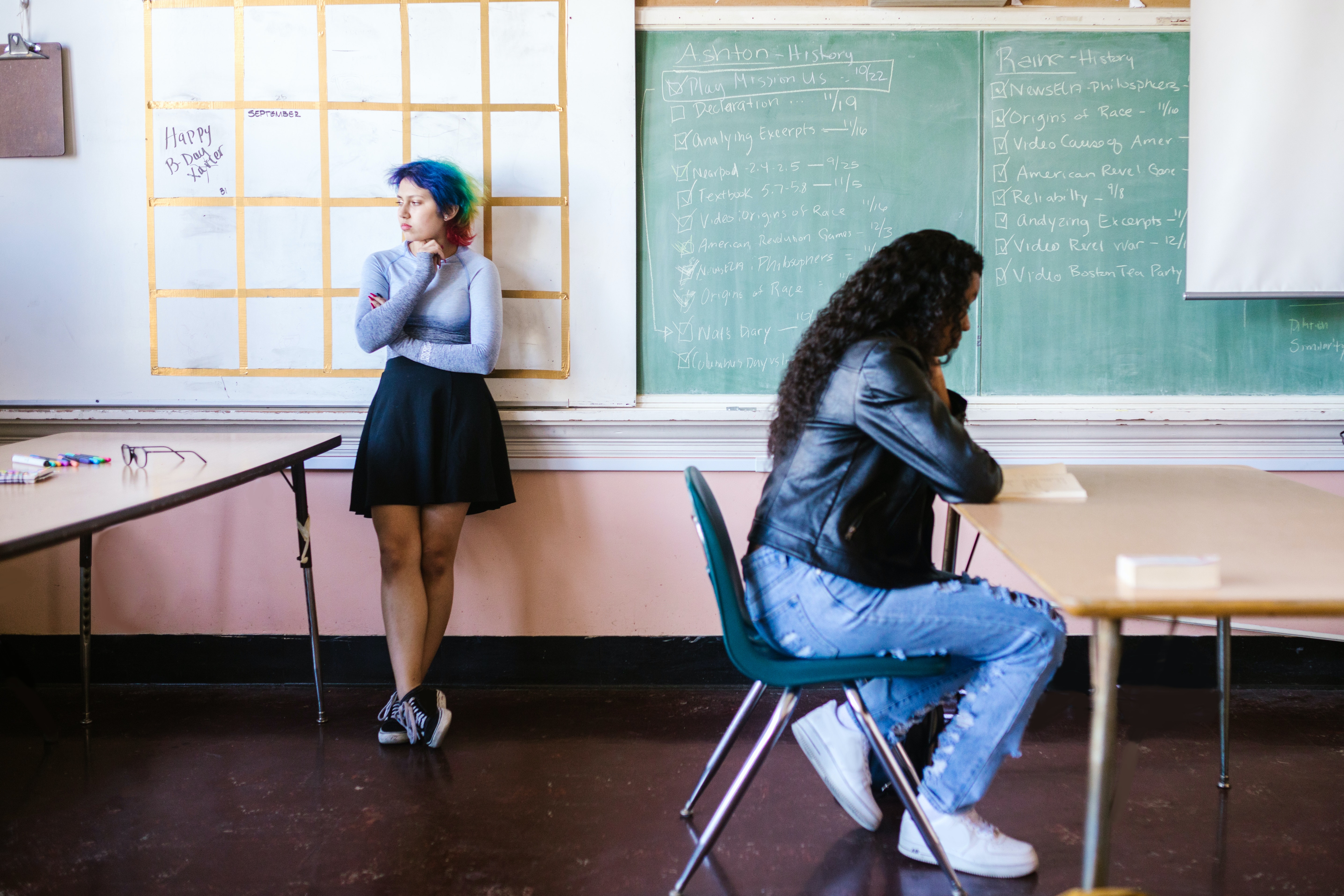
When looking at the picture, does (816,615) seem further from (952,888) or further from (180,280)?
(180,280)

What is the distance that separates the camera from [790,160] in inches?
109

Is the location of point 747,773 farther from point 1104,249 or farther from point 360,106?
point 360,106

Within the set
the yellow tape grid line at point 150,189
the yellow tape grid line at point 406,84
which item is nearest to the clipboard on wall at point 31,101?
the yellow tape grid line at point 150,189

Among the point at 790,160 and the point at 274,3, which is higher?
the point at 274,3

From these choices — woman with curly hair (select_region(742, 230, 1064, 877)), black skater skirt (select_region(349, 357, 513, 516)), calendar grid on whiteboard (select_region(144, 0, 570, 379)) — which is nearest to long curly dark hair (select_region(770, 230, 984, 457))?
woman with curly hair (select_region(742, 230, 1064, 877))

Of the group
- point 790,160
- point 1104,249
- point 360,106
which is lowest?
point 1104,249

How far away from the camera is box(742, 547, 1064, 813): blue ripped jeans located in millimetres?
1721

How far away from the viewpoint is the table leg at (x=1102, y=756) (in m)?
1.26

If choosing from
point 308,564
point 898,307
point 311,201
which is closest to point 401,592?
point 308,564

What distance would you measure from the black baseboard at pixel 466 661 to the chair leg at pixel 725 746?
78 cm

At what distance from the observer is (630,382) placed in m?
2.82

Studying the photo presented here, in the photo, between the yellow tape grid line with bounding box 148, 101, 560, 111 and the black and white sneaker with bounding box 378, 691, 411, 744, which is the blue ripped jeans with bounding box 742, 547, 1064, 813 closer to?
the black and white sneaker with bounding box 378, 691, 411, 744

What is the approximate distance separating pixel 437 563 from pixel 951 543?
138 cm

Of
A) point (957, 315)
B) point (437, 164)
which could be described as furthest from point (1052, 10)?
point (437, 164)
